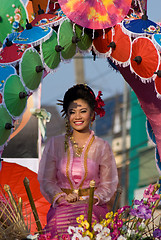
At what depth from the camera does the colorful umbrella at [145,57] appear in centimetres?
296

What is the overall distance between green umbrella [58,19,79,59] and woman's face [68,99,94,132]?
0.34 metres

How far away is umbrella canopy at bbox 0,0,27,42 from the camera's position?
337 cm

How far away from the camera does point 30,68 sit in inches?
112

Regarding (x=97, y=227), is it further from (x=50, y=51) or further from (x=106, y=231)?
(x=50, y=51)

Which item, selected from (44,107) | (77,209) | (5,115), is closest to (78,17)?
(5,115)

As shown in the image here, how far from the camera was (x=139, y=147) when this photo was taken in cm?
548

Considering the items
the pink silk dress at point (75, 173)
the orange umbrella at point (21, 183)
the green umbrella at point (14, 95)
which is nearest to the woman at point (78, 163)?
the pink silk dress at point (75, 173)

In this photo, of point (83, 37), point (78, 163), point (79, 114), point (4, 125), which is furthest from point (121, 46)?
point (4, 125)

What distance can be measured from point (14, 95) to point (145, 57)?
859 mm

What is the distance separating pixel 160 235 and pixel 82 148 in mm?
873

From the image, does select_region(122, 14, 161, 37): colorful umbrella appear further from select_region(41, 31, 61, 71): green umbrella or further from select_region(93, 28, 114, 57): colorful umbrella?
select_region(41, 31, 61, 71): green umbrella

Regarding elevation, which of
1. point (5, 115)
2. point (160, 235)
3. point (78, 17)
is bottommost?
point (160, 235)

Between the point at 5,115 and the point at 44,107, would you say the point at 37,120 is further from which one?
the point at 5,115

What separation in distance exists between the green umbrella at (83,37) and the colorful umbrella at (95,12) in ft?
0.23
